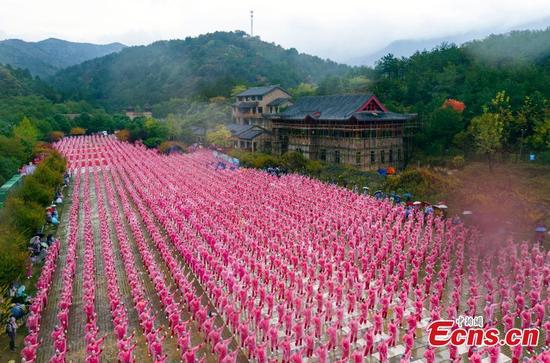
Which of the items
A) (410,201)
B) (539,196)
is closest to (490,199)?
(410,201)

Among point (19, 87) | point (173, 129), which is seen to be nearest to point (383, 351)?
point (173, 129)

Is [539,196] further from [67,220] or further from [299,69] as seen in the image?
[299,69]

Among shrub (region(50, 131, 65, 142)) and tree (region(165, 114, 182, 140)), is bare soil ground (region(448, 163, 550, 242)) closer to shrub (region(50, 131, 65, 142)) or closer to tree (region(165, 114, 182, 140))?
tree (region(165, 114, 182, 140))

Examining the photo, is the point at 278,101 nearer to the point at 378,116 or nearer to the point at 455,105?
the point at 378,116

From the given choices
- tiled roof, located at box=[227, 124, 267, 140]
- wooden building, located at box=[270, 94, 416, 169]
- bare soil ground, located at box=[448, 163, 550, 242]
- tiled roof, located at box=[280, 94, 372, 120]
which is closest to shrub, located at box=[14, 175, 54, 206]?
bare soil ground, located at box=[448, 163, 550, 242]

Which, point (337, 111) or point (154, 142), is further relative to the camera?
point (154, 142)

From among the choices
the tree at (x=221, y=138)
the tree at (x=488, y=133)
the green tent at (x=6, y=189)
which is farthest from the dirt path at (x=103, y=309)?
the tree at (x=221, y=138)
